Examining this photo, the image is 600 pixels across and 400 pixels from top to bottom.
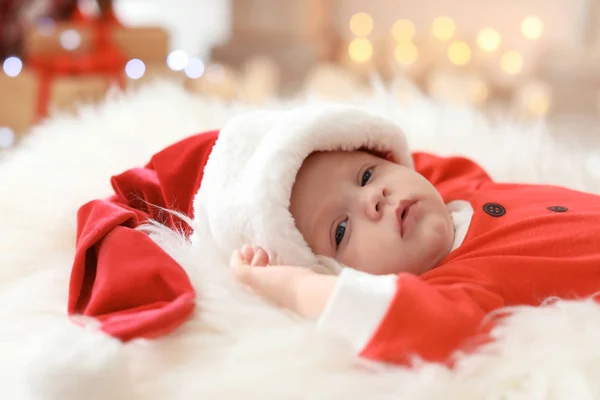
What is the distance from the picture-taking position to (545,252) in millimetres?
691

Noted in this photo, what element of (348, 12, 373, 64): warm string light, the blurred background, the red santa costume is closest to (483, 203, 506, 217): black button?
the red santa costume

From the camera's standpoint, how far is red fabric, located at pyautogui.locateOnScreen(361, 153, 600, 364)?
54cm

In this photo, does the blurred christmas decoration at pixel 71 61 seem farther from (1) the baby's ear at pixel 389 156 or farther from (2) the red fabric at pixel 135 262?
(1) the baby's ear at pixel 389 156

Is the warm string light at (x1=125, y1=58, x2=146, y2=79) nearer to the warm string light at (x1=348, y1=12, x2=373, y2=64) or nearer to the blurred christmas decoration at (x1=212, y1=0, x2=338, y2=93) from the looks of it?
the blurred christmas decoration at (x1=212, y1=0, x2=338, y2=93)

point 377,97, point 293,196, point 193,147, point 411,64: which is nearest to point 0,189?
point 193,147

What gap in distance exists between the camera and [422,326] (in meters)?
0.54

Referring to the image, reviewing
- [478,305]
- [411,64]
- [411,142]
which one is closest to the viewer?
[478,305]

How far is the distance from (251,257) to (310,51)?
204cm

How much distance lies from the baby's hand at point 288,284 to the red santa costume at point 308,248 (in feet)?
0.10

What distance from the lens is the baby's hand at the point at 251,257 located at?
2.20 ft

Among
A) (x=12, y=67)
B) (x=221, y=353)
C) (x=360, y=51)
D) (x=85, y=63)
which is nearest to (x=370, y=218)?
(x=221, y=353)

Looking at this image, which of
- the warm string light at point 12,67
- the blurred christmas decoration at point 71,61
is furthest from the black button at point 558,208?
the warm string light at point 12,67

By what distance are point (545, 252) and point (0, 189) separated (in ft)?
2.28

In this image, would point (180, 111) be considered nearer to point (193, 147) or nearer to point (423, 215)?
point (193, 147)
